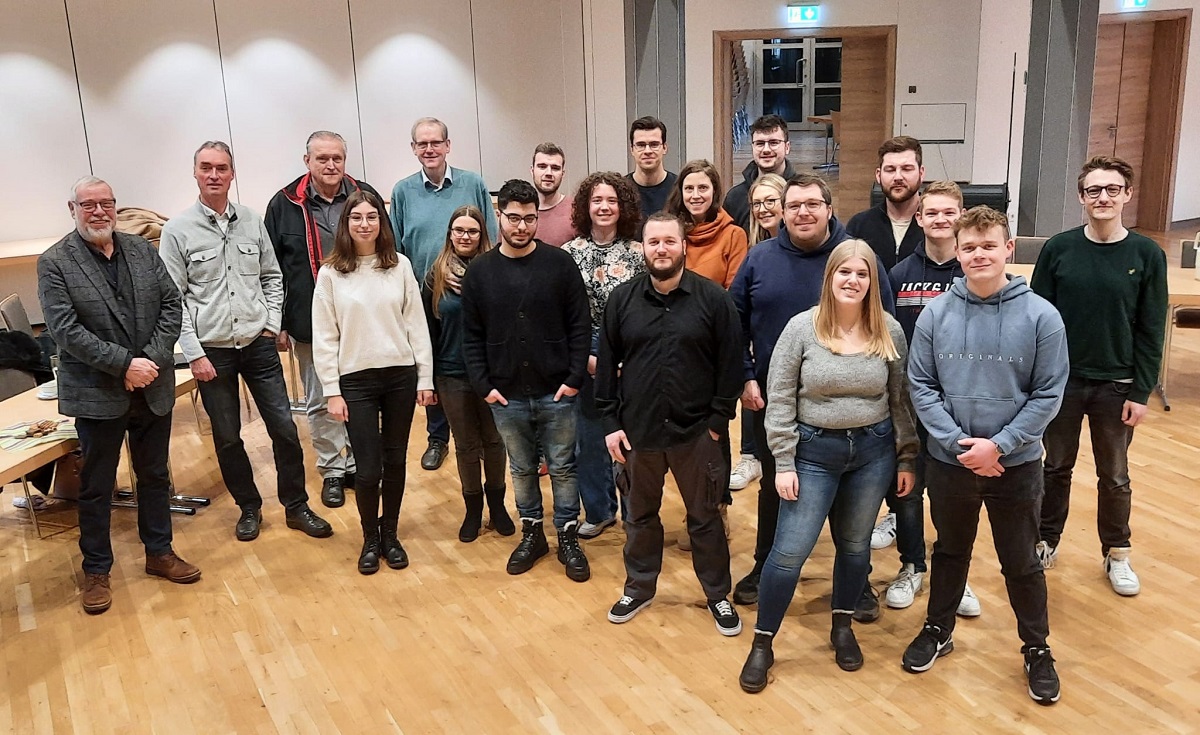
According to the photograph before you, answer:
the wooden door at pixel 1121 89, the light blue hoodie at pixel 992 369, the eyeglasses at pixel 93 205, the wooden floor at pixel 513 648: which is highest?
the wooden door at pixel 1121 89

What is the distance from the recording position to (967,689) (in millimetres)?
3135

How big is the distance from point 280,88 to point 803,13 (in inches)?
200

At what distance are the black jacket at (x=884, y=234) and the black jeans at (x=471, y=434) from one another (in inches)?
63.3

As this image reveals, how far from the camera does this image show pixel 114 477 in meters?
3.81

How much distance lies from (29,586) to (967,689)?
139 inches

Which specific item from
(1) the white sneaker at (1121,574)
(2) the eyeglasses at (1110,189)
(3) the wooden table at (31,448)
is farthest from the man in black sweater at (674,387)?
(3) the wooden table at (31,448)

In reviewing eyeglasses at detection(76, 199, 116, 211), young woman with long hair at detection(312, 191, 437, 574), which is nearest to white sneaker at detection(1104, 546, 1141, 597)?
young woman with long hair at detection(312, 191, 437, 574)

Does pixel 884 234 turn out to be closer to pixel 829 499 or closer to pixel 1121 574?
pixel 829 499

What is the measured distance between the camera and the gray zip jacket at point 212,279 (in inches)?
161

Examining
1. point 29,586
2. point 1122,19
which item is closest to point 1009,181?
point 1122,19

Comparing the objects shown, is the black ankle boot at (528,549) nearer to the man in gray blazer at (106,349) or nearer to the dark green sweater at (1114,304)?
the man in gray blazer at (106,349)

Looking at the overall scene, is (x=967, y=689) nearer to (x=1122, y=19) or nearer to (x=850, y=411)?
(x=850, y=411)

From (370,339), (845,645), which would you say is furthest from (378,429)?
(845,645)

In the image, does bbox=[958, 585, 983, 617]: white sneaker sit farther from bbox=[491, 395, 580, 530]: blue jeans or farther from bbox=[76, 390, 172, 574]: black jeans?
bbox=[76, 390, 172, 574]: black jeans
